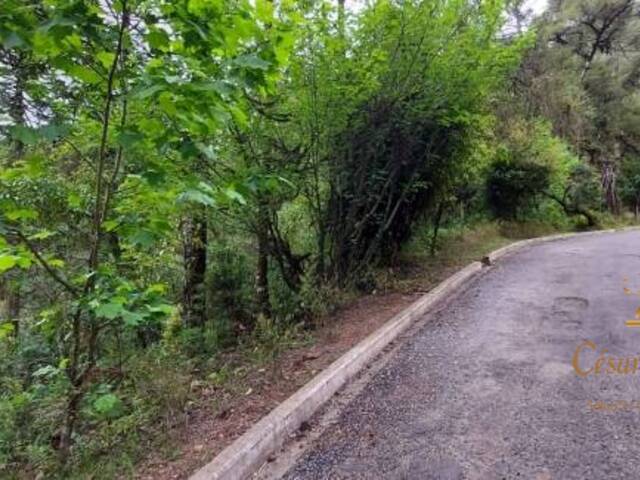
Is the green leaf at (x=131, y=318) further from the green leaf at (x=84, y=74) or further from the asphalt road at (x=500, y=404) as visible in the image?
the asphalt road at (x=500, y=404)

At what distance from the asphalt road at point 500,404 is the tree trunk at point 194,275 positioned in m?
4.29

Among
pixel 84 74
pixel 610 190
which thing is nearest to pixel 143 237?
pixel 84 74

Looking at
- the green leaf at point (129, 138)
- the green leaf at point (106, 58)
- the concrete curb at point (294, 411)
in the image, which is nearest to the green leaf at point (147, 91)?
the green leaf at point (129, 138)

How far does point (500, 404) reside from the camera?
314cm

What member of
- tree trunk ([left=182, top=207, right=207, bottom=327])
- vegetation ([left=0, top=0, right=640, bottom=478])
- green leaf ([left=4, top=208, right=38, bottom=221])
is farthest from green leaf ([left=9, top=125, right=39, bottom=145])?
tree trunk ([left=182, top=207, right=207, bottom=327])

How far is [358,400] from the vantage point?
3.37 metres

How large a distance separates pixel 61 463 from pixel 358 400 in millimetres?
1947

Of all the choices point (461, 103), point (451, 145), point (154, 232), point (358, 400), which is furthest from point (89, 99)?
point (451, 145)

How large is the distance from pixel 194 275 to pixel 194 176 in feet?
20.9

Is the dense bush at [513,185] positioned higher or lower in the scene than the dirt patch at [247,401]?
higher

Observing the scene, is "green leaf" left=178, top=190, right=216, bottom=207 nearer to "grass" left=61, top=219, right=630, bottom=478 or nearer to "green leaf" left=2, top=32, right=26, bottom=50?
"green leaf" left=2, top=32, right=26, bottom=50

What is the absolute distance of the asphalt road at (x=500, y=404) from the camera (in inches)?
97.3

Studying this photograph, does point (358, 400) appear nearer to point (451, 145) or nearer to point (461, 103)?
point (461, 103)

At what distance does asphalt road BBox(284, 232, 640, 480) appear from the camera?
2471 millimetres
